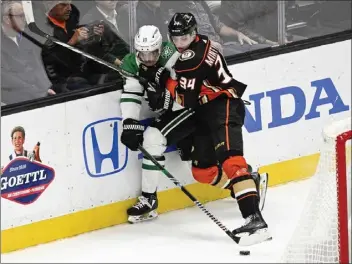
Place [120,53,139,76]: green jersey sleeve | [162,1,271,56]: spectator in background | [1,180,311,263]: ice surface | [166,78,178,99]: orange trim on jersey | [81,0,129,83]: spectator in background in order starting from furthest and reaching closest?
[162,1,271,56]: spectator in background < [81,0,129,83]: spectator in background < [120,53,139,76]: green jersey sleeve < [166,78,178,99]: orange trim on jersey < [1,180,311,263]: ice surface

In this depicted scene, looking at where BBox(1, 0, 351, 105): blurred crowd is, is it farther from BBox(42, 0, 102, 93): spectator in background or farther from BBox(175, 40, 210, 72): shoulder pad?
BBox(175, 40, 210, 72): shoulder pad

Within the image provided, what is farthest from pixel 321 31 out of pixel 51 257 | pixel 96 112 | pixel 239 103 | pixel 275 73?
pixel 51 257

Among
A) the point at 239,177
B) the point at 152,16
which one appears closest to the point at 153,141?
the point at 239,177

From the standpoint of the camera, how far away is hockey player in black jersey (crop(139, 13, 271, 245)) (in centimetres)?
565

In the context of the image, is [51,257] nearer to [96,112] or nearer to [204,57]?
[96,112]

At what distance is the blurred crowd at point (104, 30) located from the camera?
5723mm

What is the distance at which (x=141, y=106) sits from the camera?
5953 millimetres

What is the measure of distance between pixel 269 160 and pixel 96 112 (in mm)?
1064

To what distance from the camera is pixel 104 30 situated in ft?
19.9

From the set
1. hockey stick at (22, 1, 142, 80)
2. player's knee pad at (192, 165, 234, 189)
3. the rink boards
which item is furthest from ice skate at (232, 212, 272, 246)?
hockey stick at (22, 1, 142, 80)

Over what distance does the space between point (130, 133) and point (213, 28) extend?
0.84m

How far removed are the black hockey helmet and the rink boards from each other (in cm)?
44

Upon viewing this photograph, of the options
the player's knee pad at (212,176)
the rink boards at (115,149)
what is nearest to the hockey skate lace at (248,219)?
the player's knee pad at (212,176)

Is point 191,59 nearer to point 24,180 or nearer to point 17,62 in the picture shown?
point 17,62
